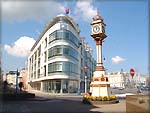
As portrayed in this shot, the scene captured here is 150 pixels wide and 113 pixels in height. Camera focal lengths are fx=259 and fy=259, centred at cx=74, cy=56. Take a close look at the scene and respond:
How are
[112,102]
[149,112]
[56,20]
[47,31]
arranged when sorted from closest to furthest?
[149,112] < [112,102] < [56,20] < [47,31]

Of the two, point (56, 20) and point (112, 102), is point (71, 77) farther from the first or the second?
point (112, 102)

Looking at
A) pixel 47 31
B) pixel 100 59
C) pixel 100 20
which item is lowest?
pixel 100 59

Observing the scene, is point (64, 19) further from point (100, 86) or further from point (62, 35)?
point (100, 86)

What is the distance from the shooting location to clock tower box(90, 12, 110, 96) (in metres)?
26.8

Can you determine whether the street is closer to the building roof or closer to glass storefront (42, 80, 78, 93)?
glass storefront (42, 80, 78, 93)

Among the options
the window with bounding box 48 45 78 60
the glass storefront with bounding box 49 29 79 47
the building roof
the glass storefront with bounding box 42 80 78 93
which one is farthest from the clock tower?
the building roof

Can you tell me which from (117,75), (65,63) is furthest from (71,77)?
(117,75)

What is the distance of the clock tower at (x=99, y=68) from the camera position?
88.0 ft

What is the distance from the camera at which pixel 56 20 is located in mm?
65312

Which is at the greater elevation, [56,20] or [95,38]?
[56,20]

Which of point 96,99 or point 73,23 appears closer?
point 96,99

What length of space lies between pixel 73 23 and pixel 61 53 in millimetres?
11929

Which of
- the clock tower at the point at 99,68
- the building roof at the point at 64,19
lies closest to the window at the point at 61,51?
the building roof at the point at 64,19

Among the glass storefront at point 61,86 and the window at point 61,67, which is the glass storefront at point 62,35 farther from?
the glass storefront at point 61,86
